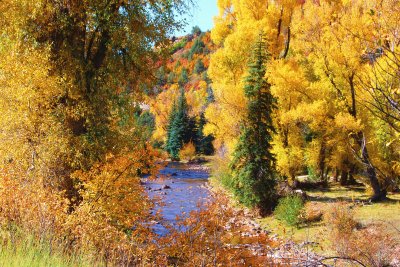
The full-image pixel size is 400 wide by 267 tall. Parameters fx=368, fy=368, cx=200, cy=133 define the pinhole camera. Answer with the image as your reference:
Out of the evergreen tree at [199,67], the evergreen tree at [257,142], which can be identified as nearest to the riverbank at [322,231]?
the evergreen tree at [257,142]

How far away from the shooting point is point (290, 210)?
15703 millimetres

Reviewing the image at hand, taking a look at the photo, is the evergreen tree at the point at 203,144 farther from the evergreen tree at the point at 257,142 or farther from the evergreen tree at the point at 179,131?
the evergreen tree at the point at 257,142

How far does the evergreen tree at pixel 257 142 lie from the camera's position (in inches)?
720

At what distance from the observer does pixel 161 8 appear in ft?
36.1

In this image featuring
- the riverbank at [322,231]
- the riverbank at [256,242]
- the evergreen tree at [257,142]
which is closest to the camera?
the riverbank at [256,242]

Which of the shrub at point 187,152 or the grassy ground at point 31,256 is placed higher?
the shrub at point 187,152

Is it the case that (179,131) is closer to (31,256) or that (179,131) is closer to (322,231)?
(322,231)

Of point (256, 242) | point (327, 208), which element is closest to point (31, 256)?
point (256, 242)

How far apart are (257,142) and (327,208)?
15.0 feet

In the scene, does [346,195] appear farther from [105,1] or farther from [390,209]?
[105,1]

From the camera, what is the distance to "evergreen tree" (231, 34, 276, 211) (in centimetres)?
→ 1828

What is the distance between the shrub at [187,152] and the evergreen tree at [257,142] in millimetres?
40607

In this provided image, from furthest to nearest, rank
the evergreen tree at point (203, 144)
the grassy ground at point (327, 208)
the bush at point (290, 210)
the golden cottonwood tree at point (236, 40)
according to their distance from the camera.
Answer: the evergreen tree at point (203, 144)
the golden cottonwood tree at point (236, 40)
the bush at point (290, 210)
the grassy ground at point (327, 208)

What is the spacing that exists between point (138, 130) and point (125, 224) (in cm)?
362
